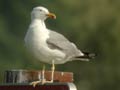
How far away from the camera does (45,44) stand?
7.87m

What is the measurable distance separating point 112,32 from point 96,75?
160cm

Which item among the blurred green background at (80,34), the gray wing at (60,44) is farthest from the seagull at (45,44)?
the blurred green background at (80,34)

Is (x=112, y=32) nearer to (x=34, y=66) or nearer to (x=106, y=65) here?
(x=106, y=65)

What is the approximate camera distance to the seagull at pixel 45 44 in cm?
755

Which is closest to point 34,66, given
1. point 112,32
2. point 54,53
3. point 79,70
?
point 79,70

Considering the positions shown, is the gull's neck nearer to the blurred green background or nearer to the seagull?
the seagull

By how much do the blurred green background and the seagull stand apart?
38.6 feet

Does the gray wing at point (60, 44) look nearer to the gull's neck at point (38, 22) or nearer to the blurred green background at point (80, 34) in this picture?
the gull's neck at point (38, 22)

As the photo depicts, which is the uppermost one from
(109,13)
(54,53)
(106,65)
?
(109,13)

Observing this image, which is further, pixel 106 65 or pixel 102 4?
pixel 102 4

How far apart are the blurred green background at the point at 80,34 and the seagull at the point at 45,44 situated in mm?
11755

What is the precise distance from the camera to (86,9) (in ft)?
79.5

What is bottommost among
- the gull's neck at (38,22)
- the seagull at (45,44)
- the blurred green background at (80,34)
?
the seagull at (45,44)

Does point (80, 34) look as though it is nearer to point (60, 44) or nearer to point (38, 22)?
point (60, 44)
